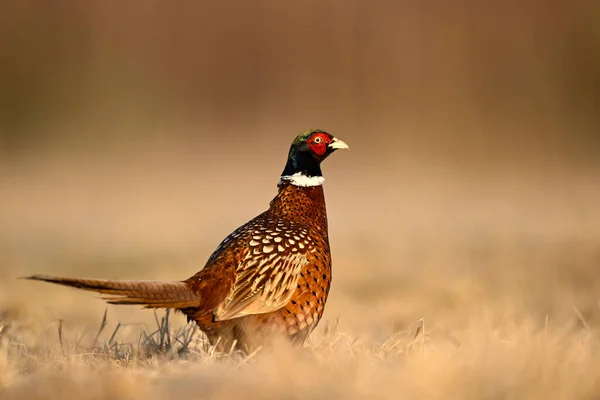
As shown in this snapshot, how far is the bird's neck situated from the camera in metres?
5.21

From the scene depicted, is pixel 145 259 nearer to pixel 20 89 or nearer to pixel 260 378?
pixel 260 378

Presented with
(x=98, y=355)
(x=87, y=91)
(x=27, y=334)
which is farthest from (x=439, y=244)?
(x=87, y=91)

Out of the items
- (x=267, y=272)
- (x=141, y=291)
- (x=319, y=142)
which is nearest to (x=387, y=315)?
(x=319, y=142)

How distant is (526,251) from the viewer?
8.53m

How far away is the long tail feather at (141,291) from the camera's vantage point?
4215mm

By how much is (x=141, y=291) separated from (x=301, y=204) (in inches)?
44.4

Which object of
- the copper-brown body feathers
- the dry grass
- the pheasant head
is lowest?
the dry grass

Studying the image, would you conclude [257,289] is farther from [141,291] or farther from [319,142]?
[319,142]

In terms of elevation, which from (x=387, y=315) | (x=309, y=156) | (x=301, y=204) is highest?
(x=309, y=156)

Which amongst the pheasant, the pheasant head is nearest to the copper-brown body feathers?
the pheasant

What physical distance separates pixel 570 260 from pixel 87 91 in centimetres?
1524

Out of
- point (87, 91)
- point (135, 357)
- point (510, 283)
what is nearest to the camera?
point (135, 357)

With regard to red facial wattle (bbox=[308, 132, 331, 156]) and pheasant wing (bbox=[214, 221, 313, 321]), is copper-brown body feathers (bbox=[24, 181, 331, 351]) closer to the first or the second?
pheasant wing (bbox=[214, 221, 313, 321])

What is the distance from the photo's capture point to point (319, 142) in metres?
5.37
